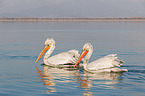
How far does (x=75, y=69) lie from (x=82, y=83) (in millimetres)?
3652

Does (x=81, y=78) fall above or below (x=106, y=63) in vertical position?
below

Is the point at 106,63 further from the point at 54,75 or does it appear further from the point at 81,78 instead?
the point at 54,75


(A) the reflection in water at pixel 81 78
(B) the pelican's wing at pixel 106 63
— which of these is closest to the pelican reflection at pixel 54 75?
(A) the reflection in water at pixel 81 78

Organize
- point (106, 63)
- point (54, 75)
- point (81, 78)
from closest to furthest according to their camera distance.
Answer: point (81, 78) < point (106, 63) < point (54, 75)

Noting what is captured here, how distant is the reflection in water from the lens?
45.6 ft

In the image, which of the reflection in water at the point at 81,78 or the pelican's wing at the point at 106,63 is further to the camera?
the pelican's wing at the point at 106,63

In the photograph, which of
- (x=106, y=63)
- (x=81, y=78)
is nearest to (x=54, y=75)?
(x=81, y=78)

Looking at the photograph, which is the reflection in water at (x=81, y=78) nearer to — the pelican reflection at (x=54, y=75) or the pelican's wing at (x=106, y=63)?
the pelican reflection at (x=54, y=75)

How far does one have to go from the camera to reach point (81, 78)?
15648 mm

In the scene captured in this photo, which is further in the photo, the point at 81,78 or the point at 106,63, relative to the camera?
the point at 106,63

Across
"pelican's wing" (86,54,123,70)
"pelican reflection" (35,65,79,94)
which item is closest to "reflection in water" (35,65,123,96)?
"pelican reflection" (35,65,79,94)

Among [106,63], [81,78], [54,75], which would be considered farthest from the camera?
[54,75]

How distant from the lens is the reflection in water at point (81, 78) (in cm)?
1391

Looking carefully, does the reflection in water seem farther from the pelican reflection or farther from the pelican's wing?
the pelican's wing
